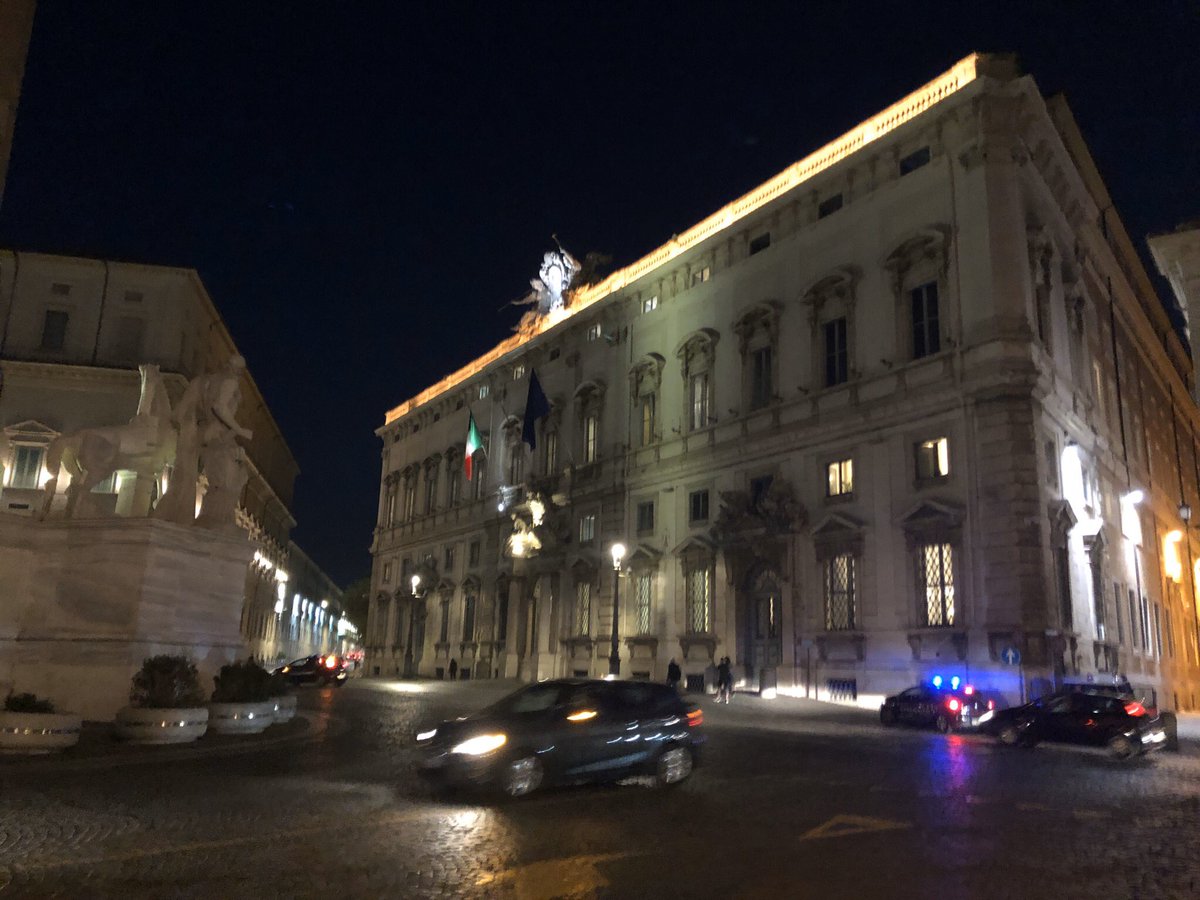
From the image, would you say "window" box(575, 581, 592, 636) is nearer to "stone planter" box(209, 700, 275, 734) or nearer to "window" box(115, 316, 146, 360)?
"stone planter" box(209, 700, 275, 734)

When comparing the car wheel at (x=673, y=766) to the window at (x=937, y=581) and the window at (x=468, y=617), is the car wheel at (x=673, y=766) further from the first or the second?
the window at (x=468, y=617)

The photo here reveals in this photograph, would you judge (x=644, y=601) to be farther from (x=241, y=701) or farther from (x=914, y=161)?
(x=241, y=701)

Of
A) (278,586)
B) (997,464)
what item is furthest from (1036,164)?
(278,586)

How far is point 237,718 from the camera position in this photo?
16359 millimetres

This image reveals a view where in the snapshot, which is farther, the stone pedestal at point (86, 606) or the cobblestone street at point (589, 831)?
the stone pedestal at point (86, 606)

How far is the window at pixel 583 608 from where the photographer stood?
1684 inches

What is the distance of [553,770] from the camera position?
11562 millimetres

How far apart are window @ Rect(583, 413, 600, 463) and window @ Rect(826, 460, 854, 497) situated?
49.6 ft

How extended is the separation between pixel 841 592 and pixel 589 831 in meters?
22.9

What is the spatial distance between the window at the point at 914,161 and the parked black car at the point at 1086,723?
1824 cm

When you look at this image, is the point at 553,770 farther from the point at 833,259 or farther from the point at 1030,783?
the point at 833,259

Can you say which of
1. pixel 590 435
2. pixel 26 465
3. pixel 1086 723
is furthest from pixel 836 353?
pixel 26 465

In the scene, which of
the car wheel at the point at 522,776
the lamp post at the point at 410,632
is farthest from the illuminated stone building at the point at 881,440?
the car wheel at the point at 522,776

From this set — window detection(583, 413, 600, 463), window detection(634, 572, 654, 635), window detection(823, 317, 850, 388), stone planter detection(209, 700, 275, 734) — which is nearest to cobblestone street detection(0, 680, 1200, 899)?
stone planter detection(209, 700, 275, 734)
